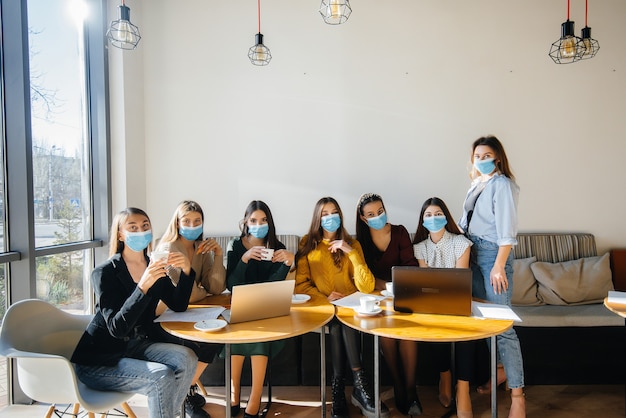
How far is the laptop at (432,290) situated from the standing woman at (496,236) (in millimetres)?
470

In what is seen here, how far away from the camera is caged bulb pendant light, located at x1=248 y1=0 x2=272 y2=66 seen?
3057mm

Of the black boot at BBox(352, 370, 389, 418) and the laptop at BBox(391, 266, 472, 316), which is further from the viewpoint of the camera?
the black boot at BBox(352, 370, 389, 418)

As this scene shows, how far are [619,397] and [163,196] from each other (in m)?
3.75

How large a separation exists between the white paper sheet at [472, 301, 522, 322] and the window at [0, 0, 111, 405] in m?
2.60

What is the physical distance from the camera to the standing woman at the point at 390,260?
2.24 metres

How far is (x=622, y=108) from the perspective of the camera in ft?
11.2

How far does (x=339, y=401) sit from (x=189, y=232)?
4.31 ft

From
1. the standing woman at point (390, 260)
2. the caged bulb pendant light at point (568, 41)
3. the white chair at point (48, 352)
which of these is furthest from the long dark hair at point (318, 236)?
the caged bulb pendant light at point (568, 41)

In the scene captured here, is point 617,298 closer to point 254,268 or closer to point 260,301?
point 260,301

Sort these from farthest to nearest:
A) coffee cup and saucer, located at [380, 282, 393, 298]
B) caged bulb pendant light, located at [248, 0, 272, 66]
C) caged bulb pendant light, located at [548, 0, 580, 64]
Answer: caged bulb pendant light, located at [248, 0, 272, 66]
caged bulb pendant light, located at [548, 0, 580, 64]
coffee cup and saucer, located at [380, 282, 393, 298]

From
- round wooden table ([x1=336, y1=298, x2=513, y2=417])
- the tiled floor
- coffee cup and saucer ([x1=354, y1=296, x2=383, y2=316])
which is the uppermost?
coffee cup and saucer ([x1=354, y1=296, x2=383, y2=316])

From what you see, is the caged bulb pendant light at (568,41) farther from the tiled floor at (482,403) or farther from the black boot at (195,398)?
the black boot at (195,398)

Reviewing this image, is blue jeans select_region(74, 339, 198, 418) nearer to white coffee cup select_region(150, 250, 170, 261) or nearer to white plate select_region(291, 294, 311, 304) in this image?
white coffee cup select_region(150, 250, 170, 261)

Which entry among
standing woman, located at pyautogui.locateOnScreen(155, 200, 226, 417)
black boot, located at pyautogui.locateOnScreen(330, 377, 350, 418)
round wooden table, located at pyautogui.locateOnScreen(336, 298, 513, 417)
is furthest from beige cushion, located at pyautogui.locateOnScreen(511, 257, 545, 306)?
standing woman, located at pyautogui.locateOnScreen(155, 200, 226, 417)
